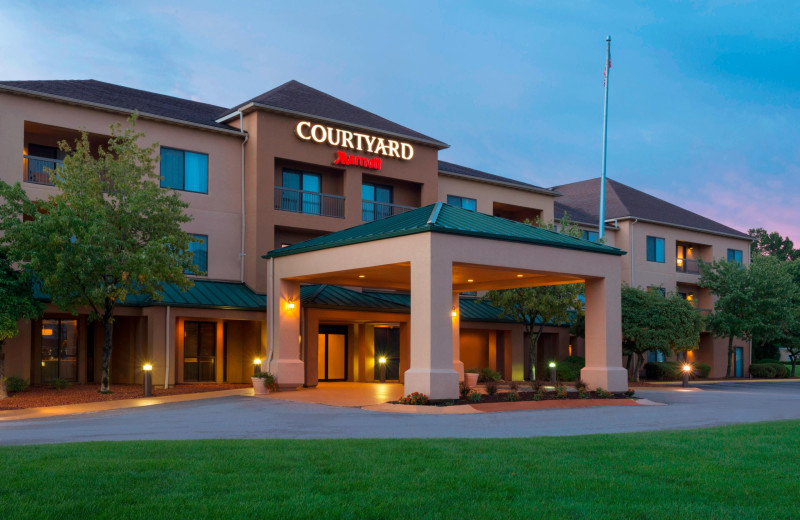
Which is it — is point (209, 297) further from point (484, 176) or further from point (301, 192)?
point (484, 176)

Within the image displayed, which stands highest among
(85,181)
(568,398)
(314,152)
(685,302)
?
(314,152)

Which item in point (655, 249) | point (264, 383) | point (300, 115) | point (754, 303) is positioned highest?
point (300, 115)

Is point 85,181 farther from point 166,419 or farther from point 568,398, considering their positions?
point 568,398

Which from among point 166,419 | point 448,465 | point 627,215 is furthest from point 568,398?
point 627,215

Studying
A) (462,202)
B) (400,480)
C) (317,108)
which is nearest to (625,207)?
(462,202)

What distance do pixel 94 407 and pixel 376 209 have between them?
17760mm

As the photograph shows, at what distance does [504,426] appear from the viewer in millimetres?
15977

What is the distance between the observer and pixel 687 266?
171ft

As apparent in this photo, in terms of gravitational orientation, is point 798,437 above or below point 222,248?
below

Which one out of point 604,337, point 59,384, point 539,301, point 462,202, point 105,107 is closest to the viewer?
point 604,337

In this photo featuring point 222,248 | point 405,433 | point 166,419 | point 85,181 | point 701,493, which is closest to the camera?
point 701,493

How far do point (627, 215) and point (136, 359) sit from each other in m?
30.3

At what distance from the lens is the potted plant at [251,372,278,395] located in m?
25.3

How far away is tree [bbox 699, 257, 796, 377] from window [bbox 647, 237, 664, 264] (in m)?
3.81
